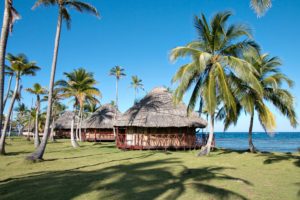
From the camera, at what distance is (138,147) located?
21859 millimetres

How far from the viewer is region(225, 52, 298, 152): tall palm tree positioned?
55.3ft

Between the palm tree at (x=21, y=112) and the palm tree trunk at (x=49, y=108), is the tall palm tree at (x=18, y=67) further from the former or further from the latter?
the palm tree at (x=21, y=112)

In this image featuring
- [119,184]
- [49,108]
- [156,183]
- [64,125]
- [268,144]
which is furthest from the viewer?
A: [268,144]

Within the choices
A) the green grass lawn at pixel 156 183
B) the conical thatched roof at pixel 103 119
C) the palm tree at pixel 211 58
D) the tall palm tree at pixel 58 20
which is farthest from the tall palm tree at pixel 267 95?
the conical thatched roof at pixel 103 119

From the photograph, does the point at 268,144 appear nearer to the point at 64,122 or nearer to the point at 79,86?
the point at 64,122

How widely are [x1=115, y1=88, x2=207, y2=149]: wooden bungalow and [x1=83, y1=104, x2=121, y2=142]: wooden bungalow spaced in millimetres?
15022

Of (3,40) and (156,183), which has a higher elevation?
(3,40)

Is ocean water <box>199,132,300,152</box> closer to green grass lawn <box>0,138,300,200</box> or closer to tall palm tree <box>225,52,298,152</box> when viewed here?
tall palm tree <box>225,52,298,152</box>

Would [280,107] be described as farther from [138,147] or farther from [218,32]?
[138,147]

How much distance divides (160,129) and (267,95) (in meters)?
9.12

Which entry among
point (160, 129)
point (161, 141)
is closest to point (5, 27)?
point (160, 129)

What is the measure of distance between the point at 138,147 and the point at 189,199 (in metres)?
15.2

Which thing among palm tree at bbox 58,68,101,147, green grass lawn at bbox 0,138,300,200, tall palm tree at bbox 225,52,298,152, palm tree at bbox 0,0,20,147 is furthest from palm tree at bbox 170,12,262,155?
palm tree at bbox 58,68,101,147

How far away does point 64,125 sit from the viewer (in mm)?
47750
